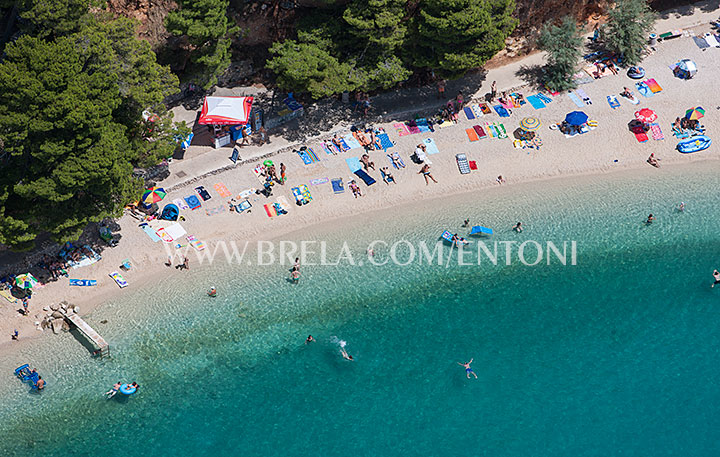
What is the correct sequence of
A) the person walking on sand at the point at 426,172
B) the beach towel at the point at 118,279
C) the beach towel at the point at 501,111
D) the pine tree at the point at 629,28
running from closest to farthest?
the beach towel at the point at 118,279
the person walking on sand at the point at 426,172
the beach towel at the point at 501,111
the pine tree at the point at 629,28

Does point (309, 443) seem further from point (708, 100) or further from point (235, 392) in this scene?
point (708, 100)

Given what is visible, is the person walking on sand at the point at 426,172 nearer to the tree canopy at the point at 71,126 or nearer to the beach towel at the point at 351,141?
the beach towel at the point at 351,141

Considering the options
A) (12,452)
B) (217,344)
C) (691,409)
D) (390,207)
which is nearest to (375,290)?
(390,207)

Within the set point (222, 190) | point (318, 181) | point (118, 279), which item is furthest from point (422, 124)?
point (118, 279)

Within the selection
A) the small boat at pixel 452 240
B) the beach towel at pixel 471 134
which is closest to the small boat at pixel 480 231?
the small boat at pixel 452 240

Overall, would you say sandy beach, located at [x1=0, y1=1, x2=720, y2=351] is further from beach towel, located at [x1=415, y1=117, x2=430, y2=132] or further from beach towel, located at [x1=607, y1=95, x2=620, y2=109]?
beach towel, located at [x1=415, y1=117, x2=430, y2=132]

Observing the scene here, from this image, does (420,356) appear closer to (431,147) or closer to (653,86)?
(431,147)
